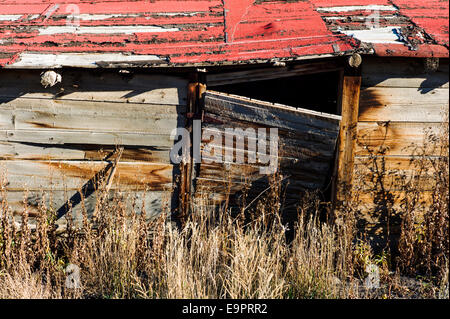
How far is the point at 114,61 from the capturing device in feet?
14.6

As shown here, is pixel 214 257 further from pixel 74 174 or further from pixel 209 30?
pixel 209 30

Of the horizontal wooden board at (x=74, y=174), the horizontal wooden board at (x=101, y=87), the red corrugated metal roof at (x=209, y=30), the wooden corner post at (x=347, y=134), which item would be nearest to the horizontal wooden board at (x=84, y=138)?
the horizontal wooden board at (x=74, y=174)

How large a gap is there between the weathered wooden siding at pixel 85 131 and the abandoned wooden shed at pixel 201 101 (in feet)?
0.04

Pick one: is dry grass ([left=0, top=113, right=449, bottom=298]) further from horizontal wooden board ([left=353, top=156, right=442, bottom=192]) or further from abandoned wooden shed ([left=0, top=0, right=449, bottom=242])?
abandoned wooden shed ([left=0, top=0, right=449, bottom=242])

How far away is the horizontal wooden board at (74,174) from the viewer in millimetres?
4891

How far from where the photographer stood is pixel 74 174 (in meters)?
4.91

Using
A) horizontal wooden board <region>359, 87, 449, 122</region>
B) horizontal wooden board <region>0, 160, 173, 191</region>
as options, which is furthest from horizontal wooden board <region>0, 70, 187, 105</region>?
horizontal wooden board <region>359, 87, 449, 122</region>

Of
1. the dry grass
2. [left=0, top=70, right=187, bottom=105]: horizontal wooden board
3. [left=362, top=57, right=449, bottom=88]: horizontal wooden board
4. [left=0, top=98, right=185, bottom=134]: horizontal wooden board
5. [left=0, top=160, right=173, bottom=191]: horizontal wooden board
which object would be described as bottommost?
the dry grass

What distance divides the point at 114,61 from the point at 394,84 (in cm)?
291

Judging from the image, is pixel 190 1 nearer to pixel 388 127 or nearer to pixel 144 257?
pixel 388 127

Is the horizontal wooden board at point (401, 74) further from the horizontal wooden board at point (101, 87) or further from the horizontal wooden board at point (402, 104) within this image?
the horizontal wooden board at point (101, 87)

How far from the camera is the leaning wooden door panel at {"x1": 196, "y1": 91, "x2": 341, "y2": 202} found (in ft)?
15.1

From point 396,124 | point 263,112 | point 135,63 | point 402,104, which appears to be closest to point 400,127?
point 396,124
